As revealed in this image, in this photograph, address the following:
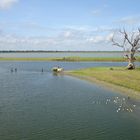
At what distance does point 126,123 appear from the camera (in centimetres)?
2567

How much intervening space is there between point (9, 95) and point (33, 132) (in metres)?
17.7

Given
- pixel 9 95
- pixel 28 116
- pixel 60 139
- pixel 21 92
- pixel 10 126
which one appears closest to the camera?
pixel 60 139

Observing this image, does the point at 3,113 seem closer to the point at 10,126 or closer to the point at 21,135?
the point at 10,126

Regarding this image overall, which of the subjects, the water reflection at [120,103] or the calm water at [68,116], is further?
the water reflection at [120,103]

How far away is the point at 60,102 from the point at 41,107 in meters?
3.28

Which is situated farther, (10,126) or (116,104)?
(116,104)

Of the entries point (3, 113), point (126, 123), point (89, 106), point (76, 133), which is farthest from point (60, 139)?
point (89, 106)

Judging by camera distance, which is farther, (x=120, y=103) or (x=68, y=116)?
(x=120, y=103)

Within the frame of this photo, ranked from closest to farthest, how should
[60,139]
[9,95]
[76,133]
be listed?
[60,139]
[76,133]
[9,95]

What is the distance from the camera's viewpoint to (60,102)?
3441 cm

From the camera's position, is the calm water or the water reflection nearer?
the calm water

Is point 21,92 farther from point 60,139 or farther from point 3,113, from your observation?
point 60,139

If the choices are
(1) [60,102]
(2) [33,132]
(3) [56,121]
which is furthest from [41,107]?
(2) [33,132]

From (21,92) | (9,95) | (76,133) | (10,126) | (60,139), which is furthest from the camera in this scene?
(21,92)
